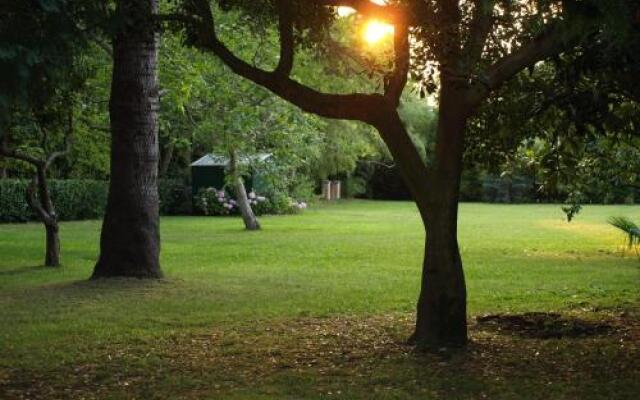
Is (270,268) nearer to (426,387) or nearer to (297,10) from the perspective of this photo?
(297,10)

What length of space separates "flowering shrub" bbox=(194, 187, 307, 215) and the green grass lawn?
15743 millimetres

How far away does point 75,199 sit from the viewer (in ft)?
105

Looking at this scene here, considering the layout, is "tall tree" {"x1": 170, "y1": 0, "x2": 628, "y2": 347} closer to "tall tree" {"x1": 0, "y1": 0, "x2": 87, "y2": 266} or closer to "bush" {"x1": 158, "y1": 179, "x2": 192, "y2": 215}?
"tall tree" {"x1": 0, "y1": 0, "x2": 87, "y2": 266}

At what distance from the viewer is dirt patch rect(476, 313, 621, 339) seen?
8852mm

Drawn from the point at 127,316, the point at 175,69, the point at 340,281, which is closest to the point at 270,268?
the point at 340,281

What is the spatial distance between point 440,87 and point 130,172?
6.66 metres

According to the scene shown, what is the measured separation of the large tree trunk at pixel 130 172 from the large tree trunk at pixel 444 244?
6.51 metres

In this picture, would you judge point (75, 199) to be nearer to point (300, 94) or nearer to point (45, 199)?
point (45, 199)

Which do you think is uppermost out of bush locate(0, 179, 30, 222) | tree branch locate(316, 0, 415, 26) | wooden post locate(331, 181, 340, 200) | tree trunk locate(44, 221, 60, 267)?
tree branch locate(316, 0, 415, 26)

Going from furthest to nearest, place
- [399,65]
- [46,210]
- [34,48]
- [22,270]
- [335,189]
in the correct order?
1. [335,189]
2. [46,210]
3. [22,270]
4. [399,65]
5. [34,48]

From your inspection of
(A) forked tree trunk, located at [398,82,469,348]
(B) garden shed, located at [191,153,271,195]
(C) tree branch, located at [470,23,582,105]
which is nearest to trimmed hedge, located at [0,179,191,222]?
(B) garden shed, located at [191,153,271,195]

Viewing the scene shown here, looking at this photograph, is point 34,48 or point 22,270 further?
point 22,270

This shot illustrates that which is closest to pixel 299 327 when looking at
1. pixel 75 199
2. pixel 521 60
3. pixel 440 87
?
pixel 440 87

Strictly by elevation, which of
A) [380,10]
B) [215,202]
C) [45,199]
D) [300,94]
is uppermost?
[380,10]
